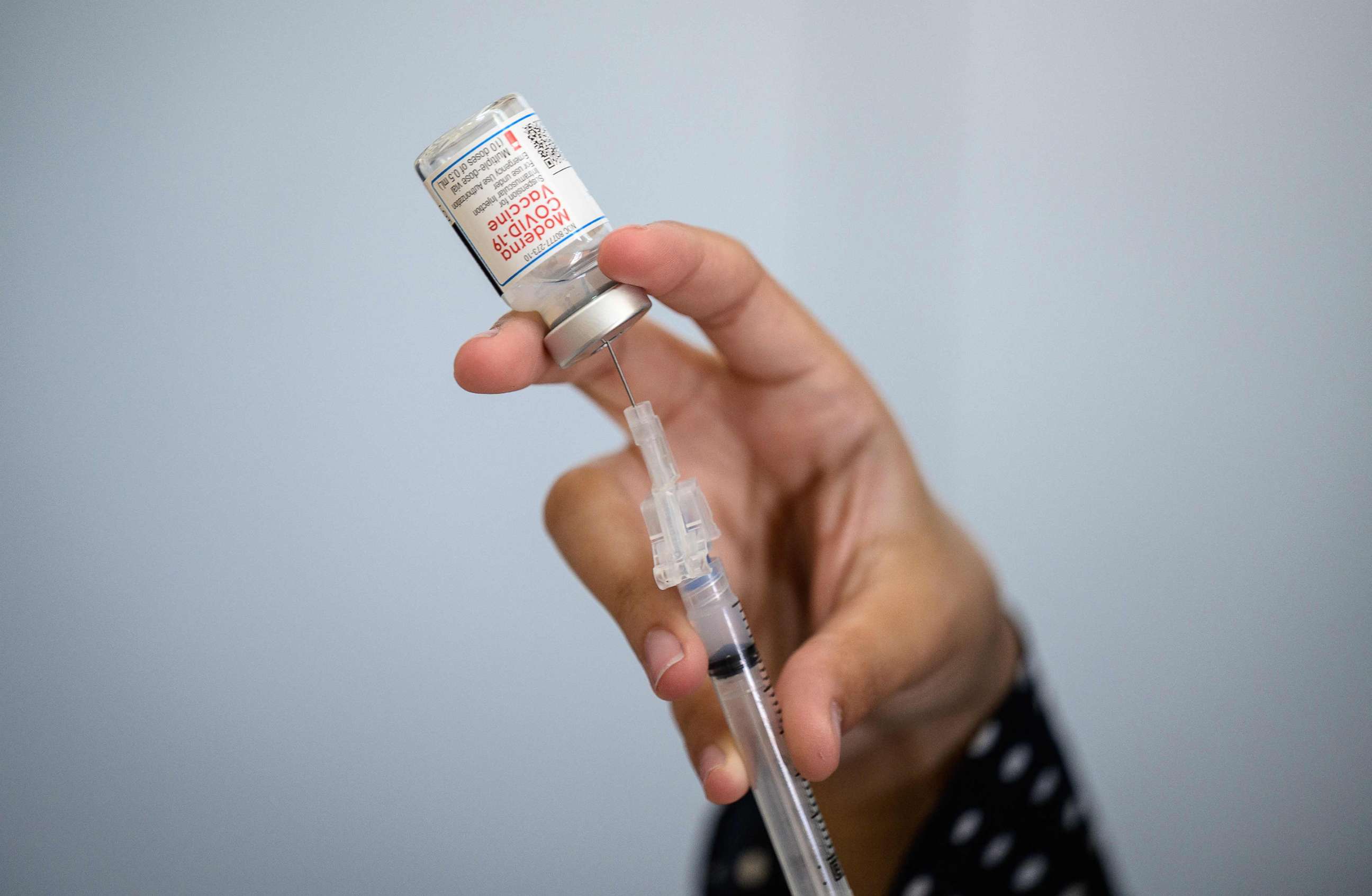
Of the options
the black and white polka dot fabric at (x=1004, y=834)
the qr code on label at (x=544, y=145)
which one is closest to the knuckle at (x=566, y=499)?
the qr code on label at (x=544, y=145)

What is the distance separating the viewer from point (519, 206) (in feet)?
2.09

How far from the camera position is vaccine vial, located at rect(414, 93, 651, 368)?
636 millimetres

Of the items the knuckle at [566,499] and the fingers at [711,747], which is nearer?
the fingers at [711,747]

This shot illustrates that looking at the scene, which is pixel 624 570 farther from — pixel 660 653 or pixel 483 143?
pixel 483 143

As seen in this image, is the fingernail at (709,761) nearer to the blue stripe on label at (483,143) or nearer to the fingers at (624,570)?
the fingers at (624,570)

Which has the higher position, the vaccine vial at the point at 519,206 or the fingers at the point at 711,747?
the vaccine vial at the point at 519,206

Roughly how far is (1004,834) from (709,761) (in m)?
0.47

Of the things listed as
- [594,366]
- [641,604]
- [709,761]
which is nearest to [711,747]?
[709,761]

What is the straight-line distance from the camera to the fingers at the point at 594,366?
667 millimetres

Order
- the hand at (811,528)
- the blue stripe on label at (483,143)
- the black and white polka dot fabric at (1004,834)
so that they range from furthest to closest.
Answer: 1. the black and white polka dot fabric at (1004,834)
2. the hand at (811,528)
3. the blue stripe on label at (483,143)

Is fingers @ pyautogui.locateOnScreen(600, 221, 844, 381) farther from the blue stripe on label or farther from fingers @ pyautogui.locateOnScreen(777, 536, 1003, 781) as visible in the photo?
fingers @ pyautogui.locateOnScreen(777, 536, 1003, 781)

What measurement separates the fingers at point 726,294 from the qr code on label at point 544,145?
0.07 meters

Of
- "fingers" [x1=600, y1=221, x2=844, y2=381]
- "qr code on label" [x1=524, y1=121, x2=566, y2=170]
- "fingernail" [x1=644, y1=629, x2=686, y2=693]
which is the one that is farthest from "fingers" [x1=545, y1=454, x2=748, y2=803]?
"qr code on label" [x1=524, y1=121, x2=566, y2=170]

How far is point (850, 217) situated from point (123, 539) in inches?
47.6
